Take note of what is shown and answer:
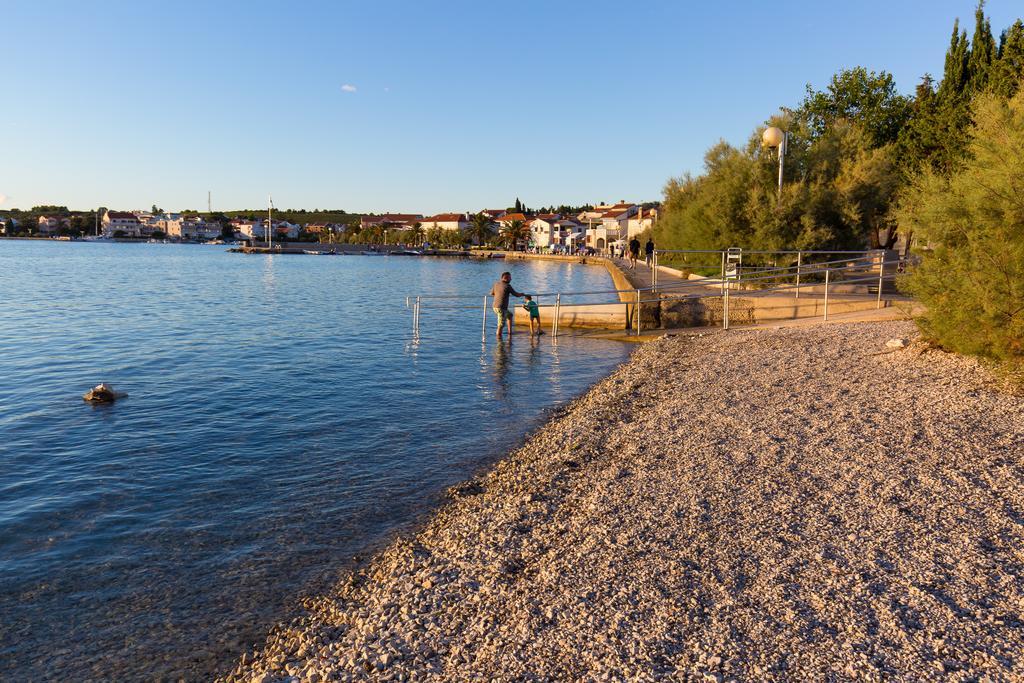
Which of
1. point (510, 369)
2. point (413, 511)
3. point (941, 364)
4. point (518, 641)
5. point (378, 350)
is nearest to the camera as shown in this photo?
point (518, 641)

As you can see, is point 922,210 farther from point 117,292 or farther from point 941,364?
point 117,292

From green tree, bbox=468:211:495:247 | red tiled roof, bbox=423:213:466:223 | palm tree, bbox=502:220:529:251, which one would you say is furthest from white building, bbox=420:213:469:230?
palm tree, bbox=502:220:529:251

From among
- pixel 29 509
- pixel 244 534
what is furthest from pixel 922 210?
pixel 29 509

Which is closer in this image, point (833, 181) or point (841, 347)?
point (841, 347)

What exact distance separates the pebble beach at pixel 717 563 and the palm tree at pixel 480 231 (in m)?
143

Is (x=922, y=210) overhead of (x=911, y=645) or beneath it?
overhead

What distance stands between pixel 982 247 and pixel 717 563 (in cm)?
796

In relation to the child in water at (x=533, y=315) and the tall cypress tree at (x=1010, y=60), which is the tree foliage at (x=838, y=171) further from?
the child in water at (x=533, y=315)

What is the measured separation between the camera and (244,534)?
6988 mm

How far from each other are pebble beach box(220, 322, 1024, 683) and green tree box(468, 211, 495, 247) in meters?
143

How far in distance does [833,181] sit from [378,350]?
17.5 m

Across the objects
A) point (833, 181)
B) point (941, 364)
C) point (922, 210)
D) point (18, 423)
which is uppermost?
point (833, 181)

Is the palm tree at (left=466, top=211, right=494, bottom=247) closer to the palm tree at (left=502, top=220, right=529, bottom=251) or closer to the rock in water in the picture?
the palm tree at (left=502, top=220, right=529, bottom=251)

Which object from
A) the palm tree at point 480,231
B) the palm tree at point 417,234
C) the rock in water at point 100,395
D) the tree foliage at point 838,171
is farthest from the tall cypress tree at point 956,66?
the palm tree at point 417,234
